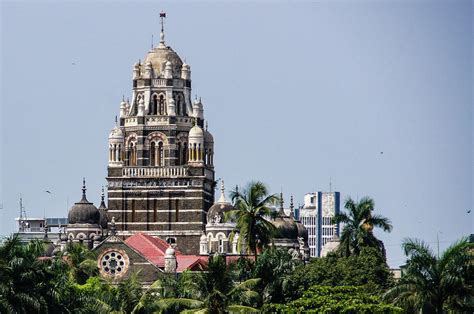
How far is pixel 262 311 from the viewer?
103m

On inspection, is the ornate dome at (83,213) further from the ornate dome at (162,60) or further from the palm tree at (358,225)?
the palm tree at (358,225)

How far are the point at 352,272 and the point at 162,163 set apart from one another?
1997 inches

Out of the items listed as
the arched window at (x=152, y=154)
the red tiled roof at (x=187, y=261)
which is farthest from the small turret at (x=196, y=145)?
the red tiled roof at (x=187, y=261)

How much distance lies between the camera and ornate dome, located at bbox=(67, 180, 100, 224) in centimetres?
16562

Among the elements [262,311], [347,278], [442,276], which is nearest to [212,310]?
[262,311]

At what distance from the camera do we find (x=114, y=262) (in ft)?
496

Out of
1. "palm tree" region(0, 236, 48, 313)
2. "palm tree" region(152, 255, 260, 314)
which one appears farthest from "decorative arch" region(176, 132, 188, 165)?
"palm tree" region(0, 236, 48, 313)

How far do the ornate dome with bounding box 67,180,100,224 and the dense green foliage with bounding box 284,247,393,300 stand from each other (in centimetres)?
4394

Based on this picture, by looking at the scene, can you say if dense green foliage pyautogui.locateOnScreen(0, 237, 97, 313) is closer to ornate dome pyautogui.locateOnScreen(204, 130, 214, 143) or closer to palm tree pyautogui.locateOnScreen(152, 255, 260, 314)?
palm tree pyautogui.locateOnScreen(152, 255, 260, 314)

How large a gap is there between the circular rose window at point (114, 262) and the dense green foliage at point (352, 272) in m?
28.6

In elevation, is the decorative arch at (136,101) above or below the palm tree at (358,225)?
above

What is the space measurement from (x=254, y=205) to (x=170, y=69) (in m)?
58.4

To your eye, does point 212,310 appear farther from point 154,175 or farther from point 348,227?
point 154,175

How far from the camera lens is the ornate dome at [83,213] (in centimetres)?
16562
